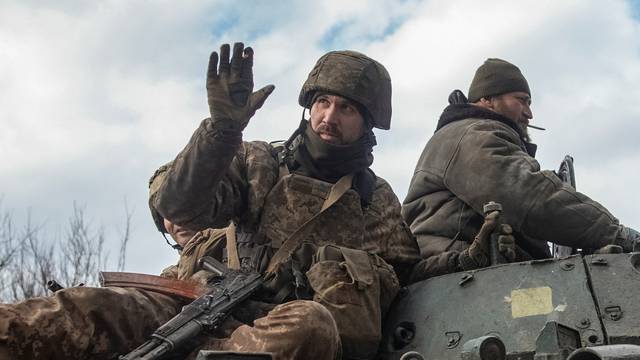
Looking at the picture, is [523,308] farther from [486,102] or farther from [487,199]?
[486,102]

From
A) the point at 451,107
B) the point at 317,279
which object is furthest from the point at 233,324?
the point at 451,107

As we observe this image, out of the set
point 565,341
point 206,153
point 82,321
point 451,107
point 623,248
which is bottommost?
point 565,341

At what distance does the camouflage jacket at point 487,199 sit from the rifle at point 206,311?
1.35 metres

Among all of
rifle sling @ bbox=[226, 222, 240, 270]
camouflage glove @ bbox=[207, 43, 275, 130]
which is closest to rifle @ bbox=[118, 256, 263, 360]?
rifle sling @ bbox=[226, 222, 240, 270]

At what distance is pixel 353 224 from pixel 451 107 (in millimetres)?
1570

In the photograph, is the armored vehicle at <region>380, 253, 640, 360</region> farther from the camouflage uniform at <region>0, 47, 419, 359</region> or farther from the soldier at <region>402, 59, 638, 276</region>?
the soldier at <region>402, 59, 638, 276</region>

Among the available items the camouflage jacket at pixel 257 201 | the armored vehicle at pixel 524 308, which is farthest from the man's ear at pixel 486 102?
the armored vehicle at pixel 524 308

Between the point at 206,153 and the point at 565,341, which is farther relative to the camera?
the point at 206,153

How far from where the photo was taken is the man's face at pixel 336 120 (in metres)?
6.40

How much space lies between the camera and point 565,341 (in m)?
4.86

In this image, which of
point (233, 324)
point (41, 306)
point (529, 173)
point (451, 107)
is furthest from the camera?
point (451, 107)

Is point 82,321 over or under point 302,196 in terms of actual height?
under

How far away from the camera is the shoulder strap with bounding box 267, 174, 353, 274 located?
5.86 meters

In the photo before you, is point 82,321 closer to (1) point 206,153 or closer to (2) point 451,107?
(1) point 206,153
